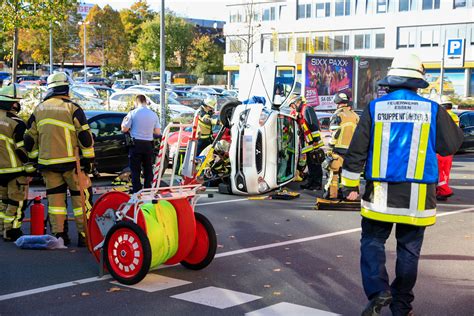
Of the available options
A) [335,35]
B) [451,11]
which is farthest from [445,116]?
[335,35]

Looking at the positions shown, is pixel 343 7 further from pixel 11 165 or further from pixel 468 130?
pixel 11 165

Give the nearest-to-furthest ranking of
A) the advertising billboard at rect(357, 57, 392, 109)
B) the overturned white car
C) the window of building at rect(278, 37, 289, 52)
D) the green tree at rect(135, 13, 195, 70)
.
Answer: the overturned white car
the advertising billboard at rect(357, 57, 392, 109)
the window of building at rect(278, 37, 289, 52)
the green tree at rect(135, 13, 195, 70)

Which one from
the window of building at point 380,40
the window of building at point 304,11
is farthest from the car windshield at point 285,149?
the window of building at point 304,11

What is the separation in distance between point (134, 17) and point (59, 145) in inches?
2989

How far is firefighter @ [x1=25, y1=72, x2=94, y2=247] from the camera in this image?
8.37 metres

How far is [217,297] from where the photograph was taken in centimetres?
650

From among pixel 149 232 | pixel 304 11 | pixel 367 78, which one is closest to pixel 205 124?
pixel 149 232

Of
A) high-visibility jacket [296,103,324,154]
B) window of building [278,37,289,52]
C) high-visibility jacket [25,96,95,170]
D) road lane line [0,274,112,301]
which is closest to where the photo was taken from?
road lane line [0,274,112,301]

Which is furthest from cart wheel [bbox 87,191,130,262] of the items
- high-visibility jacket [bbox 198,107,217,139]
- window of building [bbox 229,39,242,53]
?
window of building [bbox 229,39,242,53]

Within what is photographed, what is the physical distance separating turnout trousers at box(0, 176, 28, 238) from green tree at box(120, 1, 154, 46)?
7280 cm

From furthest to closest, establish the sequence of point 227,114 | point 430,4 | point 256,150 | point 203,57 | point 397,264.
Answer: point 203,57 < point 430,4 < point 227,114 < point 256,150 < point 397,264

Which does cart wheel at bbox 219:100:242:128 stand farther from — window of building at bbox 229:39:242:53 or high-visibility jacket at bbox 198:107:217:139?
window of building at bbox 229:39:242:53

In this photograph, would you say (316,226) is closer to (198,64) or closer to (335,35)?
(335,35)

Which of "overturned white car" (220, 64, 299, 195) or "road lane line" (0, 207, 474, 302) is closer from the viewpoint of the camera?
"road lane line" (0, 207, 474, 302)
